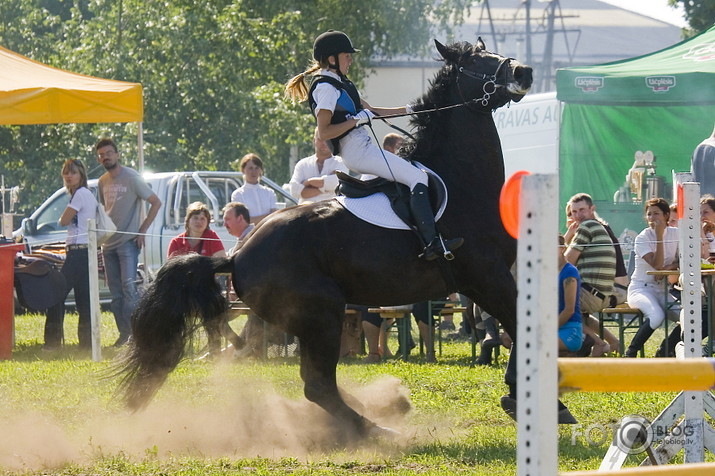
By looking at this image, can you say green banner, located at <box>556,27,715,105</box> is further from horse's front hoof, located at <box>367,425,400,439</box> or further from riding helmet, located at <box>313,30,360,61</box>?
horse's front hoof, located at <box>367,425,400,439</box>

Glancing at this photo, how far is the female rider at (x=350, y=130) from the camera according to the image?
6.67m

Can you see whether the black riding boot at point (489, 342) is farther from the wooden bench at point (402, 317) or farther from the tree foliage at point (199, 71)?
the tree foliage at point (199, 71)

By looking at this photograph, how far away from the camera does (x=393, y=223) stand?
6742 millimetres

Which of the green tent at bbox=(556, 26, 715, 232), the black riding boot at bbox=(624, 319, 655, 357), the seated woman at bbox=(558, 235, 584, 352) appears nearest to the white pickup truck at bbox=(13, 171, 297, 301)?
the green tent at bbox=(556, 26, 715, 232)

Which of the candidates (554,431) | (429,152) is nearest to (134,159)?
(429,152)

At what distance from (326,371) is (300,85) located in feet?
6.09

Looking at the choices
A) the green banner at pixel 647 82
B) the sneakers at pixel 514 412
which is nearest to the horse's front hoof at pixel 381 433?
the sneakers at pixel 514 412

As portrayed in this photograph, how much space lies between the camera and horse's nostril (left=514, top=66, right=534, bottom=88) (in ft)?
22.8

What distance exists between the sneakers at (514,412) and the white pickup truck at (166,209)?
9461mm

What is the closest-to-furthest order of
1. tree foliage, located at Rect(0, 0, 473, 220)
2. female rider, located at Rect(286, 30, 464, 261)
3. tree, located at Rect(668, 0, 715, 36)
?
female rider, located at Rect(286, 30, 464, 261) → tree foliage, located at Rect(0, 0, 473, 220) → tree, located at Rect(668, 0, 715, 36)

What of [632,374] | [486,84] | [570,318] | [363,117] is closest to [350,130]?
[363,117]

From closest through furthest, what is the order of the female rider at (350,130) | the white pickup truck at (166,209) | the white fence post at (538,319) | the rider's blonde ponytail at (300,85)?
the white fence post at (538,319) → the female rider at (350,130) → the rider's blonde ponytail at (300,85) → the white pickup truck at (166,209)

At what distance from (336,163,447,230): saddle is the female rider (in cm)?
5

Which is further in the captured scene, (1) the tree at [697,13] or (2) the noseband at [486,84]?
(1) the tree at [697,13]
